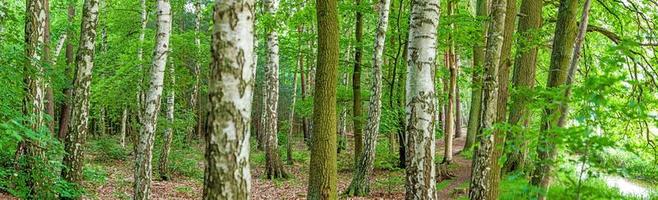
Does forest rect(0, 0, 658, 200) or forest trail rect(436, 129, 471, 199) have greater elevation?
forest rect(0, 0, 658, 200)

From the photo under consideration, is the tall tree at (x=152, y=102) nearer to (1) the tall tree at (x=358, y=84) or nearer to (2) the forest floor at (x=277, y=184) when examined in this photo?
(2) the forest floor at (x=277, y=184)

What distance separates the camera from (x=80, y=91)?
8430 millimetres

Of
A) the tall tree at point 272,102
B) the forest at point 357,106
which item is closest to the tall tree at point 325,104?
the forest at point 357,106

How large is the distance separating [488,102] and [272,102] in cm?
955

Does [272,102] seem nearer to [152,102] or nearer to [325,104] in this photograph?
[152,102]

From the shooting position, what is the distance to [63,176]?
846 cm

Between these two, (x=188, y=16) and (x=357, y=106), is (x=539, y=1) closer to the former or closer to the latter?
(x=357, y=106)

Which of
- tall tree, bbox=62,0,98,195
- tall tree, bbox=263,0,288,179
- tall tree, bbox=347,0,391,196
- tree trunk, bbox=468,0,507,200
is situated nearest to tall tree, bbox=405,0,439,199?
tree trunk, bbox=468,0,507,200

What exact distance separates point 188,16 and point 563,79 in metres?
Result: 26.1

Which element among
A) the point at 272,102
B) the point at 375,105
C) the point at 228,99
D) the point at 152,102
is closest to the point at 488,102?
the point at 228,99

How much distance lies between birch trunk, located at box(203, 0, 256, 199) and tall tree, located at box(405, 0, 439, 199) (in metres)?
2.77

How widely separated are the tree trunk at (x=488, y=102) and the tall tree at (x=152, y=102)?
215 inches

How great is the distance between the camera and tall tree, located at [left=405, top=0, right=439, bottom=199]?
6246mm

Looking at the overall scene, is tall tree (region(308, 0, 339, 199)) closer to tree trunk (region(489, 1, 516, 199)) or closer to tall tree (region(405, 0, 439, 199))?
tall tree (region(405, 0, 439, 199))
